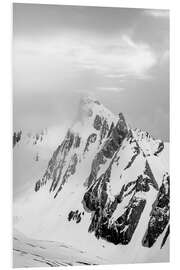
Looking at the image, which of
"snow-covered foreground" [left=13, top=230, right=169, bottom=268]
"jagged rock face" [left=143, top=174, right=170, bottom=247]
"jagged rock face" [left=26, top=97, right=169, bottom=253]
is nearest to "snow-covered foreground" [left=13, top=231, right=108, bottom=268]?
"snow-covered foreground" [left=13, top=230, right=169, bottom=268]

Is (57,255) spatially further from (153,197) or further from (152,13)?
(152,13)

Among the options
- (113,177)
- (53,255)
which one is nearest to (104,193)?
(113,177)

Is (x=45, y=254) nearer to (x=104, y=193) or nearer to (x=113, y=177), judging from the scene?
(x=104, y=193)

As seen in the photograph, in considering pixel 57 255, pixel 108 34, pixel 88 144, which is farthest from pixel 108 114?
pixel 57 255

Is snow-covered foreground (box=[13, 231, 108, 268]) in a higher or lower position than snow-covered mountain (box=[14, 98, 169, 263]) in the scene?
lower

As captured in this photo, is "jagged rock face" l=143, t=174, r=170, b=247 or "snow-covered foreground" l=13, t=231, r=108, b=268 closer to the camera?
"snow-covered foreground" l=13, t=231, r=108, b=268

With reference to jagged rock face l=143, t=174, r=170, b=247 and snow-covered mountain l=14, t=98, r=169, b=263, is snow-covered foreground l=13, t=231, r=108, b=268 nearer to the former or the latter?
snow-covered mountain l=14, t=98, r=169, b=263

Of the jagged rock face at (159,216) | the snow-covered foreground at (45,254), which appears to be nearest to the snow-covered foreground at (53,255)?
the snow-covered foreground at (45,254)

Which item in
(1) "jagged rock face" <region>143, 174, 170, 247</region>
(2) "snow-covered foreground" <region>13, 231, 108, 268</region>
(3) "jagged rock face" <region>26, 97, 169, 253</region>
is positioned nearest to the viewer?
(2) "snow-covered foreground" <region>13, 231, 108, 268</region>
